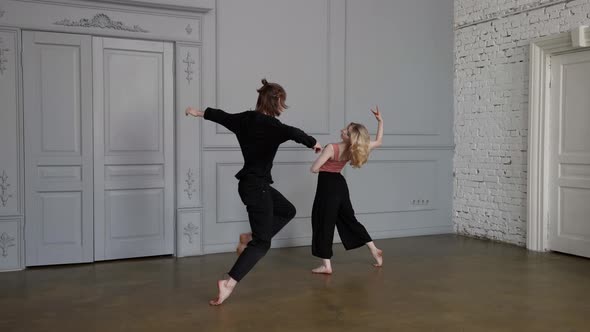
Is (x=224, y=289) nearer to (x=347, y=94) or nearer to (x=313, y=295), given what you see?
(x=313, y=295)

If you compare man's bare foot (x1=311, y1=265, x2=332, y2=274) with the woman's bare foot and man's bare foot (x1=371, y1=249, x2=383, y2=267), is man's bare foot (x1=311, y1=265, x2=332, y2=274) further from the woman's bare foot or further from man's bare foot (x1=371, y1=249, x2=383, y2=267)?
man's bare foot (x1=371, y1=249, x2=383, y2=267)

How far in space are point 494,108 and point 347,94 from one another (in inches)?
69.0

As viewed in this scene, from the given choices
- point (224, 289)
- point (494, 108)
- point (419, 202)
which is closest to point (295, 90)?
point (419, 202)

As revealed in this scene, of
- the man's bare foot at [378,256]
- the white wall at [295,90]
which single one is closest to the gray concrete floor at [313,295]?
the man's bare foot at [378,256]

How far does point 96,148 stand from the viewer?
5.77 meters

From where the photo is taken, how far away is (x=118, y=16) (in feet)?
19.1

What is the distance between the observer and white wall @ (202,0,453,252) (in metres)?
6.36

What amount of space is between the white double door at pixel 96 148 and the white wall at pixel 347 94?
0.52m

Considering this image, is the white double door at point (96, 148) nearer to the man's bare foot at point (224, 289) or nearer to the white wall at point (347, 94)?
the white wall at point (347, 94)

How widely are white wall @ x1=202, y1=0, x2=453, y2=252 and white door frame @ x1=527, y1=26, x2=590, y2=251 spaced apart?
1.29 meters

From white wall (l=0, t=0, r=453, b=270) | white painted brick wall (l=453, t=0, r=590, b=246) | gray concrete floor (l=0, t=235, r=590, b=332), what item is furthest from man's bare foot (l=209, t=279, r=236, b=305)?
white painted brick wall (l=453, t=0, r=590, b=246)

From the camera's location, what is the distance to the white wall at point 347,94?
6.36 metres

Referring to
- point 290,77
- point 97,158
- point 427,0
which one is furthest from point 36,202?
point 427,0

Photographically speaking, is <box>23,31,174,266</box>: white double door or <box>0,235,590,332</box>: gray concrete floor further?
<box>23,31,174,266</box>: white double door
